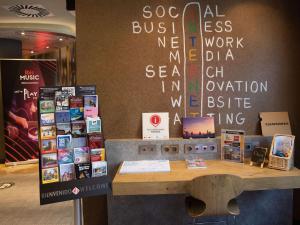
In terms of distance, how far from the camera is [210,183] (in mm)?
1902

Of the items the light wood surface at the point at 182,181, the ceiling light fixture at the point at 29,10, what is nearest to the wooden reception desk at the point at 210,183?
the light wood surface at the point at 182,181

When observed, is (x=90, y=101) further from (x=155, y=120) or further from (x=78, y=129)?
(x=155, y=120)

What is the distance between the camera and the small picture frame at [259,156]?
2.32 metres

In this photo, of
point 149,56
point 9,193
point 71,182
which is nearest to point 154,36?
point 149,56

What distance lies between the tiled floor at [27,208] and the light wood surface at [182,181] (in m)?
1.53

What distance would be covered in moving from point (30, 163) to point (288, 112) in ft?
16.9

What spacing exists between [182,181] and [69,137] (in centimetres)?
85

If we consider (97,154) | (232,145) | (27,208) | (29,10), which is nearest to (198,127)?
(232,145)

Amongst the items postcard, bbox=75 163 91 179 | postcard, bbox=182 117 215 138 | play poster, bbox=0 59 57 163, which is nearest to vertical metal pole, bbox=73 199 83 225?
postcard, bbox=75 163 91 179

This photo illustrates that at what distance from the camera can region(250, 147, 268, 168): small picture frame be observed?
2.32m

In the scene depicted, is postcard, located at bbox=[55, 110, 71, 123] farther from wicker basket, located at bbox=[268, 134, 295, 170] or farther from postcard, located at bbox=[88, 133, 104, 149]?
wicker basket, located at bbox=[268, 134, 295, 170]

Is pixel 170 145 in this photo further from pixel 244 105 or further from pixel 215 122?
pixel 244 105

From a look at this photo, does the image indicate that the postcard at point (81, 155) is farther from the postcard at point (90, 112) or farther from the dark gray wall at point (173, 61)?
the dark gray wall at point (173, 61)

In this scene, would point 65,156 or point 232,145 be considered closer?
point 65,156
